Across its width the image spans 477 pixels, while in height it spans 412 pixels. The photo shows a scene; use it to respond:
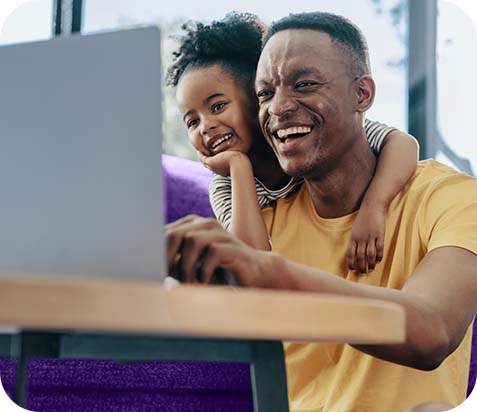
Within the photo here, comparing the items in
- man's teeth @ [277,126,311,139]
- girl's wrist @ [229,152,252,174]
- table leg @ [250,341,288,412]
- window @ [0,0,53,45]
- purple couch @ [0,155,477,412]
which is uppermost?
window @ [0,0,53,45]

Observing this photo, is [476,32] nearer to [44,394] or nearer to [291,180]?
[291,180]

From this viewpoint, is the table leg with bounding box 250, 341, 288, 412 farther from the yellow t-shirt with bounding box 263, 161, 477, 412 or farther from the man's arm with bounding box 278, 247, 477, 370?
the yellow t-shirt with bounding box 263, 161, 477, 412

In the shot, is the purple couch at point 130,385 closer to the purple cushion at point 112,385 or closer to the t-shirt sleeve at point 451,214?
the purple cushion at point 112,385

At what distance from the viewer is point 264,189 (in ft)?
5.94

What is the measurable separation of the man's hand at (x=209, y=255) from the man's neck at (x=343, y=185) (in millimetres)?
863

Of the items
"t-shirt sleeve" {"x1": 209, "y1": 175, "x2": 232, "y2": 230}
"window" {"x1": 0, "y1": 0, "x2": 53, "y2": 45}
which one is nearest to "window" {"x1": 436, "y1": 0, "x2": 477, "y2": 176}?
"t-shirt sleeve" {"x1": 209, "y1": 175, "x2": 232, "y2": 230}

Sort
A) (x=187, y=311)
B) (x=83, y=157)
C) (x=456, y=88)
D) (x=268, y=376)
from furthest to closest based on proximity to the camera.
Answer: (x=456, y=88), (x=268, y=376), (x=83, y=157), (x=187, y=311)

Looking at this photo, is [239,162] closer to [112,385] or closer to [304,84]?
[304,84]

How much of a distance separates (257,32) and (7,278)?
1.51 metres

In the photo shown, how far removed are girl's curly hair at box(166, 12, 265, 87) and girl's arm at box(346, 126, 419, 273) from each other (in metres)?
0.39

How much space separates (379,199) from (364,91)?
276 millimetres

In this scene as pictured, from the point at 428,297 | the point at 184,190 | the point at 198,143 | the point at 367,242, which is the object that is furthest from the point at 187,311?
the point at 184,190

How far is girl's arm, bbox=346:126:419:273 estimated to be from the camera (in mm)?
1516

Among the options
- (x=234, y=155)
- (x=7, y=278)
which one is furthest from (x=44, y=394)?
(x=7, y=278)
